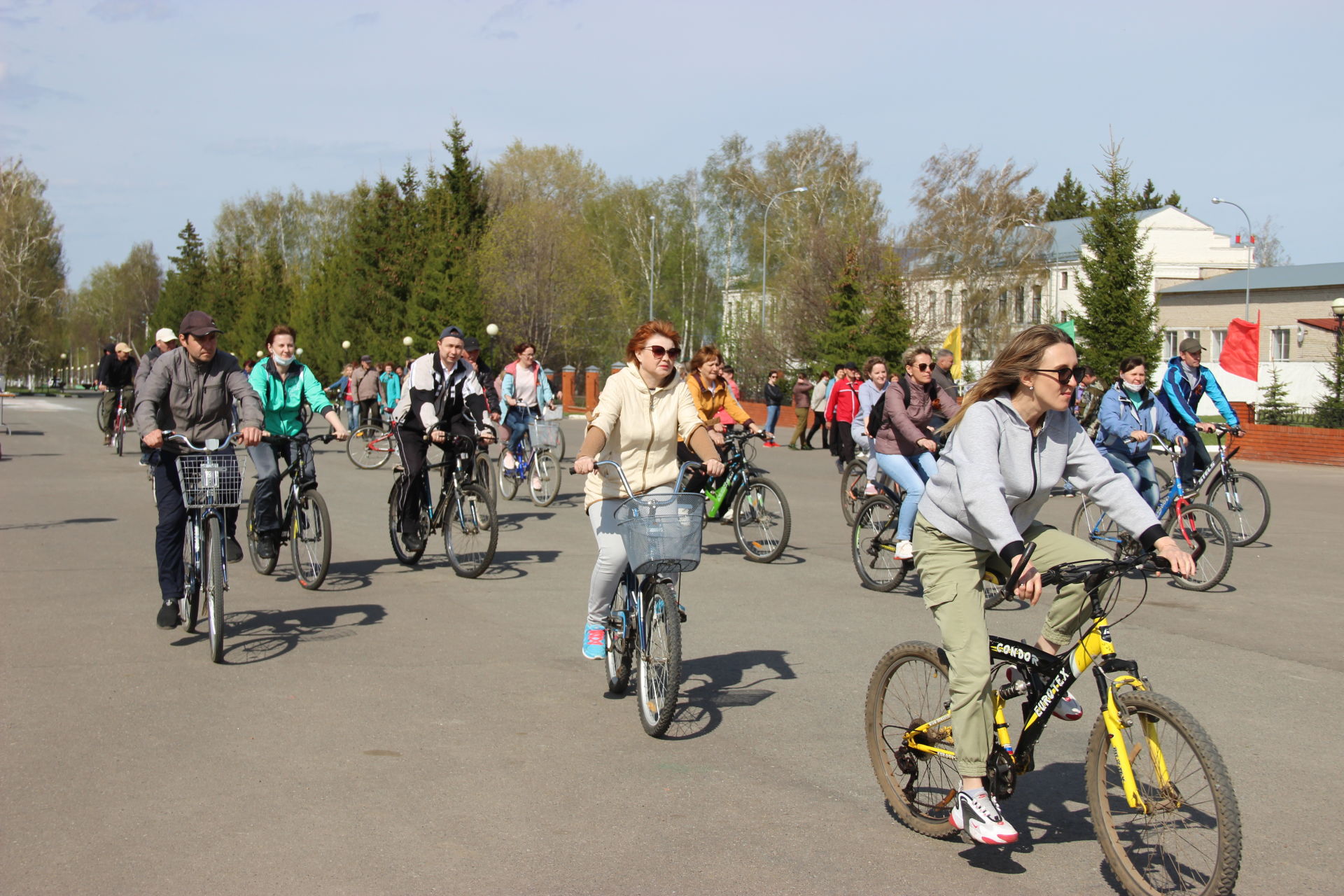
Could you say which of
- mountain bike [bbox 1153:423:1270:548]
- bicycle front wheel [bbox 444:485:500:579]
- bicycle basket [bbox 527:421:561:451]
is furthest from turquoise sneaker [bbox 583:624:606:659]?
bicycle basket [bbox 527:421:561:451]

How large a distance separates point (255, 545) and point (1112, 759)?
24.8 feet

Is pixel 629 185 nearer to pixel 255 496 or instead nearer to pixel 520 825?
pixel 255 496

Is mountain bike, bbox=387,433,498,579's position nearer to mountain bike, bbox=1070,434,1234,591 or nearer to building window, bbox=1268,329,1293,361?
mountain bike, bbox=1070,434,1234,591

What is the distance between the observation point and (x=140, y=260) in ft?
403

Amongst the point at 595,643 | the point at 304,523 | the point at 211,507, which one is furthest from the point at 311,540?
the point at 595,643

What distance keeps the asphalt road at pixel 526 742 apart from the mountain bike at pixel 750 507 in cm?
77

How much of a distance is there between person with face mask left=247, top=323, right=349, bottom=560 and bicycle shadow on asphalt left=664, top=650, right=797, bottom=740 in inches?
144

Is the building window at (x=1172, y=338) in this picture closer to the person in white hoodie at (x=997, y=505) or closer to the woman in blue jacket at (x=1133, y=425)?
the woman in blue jacket at (x=1133, y=425)

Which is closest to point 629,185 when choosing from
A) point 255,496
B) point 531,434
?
point 531,434

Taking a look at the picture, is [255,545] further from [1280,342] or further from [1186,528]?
[1280,342]

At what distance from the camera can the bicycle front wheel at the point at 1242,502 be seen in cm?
1196

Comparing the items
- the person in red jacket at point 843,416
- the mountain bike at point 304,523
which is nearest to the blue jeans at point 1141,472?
the mountain bike at point 304,523

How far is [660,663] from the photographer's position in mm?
5535

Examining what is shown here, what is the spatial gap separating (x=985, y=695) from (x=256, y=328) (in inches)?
3244
